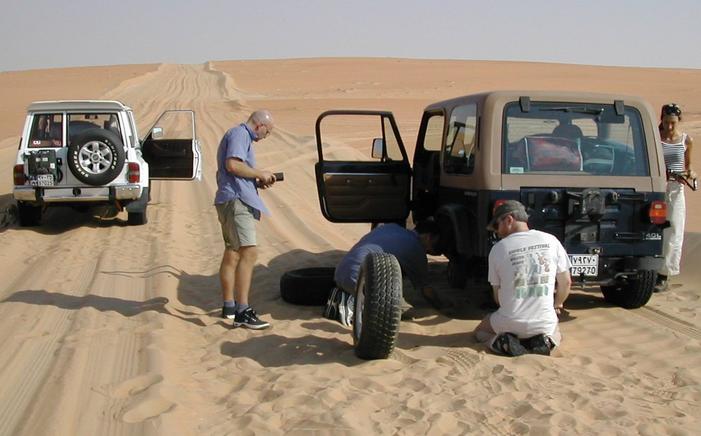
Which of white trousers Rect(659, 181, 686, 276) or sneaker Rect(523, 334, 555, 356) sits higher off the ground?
white trousers Rect(659, 181, 686, 276)

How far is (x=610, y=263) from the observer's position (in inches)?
251

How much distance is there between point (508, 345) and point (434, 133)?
334cm

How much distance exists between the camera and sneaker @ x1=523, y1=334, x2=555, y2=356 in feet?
17.6

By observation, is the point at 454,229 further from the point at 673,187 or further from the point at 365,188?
the point at 673,187

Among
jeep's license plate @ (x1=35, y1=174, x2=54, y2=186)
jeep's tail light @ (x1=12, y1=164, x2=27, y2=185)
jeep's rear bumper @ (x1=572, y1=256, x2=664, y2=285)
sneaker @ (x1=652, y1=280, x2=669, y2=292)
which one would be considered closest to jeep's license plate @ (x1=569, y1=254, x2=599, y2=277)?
jeep's rear bumper @ (x1=572, y1=256, x2=664, y2=285)

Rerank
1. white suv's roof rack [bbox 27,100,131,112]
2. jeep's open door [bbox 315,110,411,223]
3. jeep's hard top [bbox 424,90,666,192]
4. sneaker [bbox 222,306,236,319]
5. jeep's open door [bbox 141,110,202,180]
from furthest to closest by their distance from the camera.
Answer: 1. jeep's open door [bbox 141,110,202,180]
2. white suv's roof rack [bbox 27,100,131,112]
3. jeep's open door [bbox 315,110,411,223]
4. sneaker [bbox 222,306,236,319]
5. jeep's hard top [bbox 424,90,666,192]

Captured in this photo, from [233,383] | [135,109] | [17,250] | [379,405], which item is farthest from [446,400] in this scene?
[135,109]

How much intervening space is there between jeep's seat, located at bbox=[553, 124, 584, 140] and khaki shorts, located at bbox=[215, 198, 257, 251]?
260 cm

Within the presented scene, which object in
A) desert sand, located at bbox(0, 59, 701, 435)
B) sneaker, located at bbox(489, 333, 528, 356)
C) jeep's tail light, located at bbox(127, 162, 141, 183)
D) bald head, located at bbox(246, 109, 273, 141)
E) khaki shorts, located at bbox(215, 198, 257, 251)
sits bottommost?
desert sand, located at bbox(0, 59, 701, 435)

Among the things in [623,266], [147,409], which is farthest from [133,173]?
[623,266]

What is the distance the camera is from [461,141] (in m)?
7.00

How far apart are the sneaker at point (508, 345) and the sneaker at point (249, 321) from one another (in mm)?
1899

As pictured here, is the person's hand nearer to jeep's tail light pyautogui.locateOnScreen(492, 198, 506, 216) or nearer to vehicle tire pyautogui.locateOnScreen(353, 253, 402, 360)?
vehicle tire pyautogui.locateOnScreen(353, 253, 402, 360)

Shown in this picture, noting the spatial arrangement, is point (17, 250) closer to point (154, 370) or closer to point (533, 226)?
point (154, 370)
